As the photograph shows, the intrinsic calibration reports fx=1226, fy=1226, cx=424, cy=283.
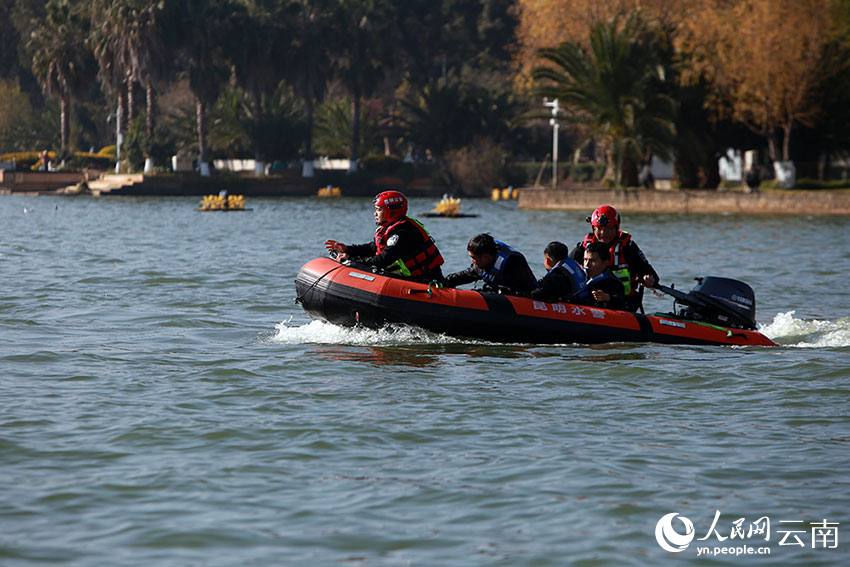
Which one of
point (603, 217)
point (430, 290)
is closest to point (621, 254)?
point (603, 217)

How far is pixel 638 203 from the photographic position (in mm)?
47844

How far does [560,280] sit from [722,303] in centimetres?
191

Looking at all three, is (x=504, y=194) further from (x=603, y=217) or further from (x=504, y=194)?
(x=603, y=217)

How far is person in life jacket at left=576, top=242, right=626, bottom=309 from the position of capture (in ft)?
41.0

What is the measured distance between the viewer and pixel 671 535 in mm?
6582

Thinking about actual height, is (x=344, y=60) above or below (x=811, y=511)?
above

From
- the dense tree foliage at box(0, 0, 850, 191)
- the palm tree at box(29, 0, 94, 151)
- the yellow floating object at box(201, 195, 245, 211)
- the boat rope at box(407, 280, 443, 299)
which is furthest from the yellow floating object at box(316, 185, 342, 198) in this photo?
the boat rope at box(407, 280, 443, 299)

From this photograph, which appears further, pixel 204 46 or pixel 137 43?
pixel 204 46

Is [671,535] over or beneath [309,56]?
beneath

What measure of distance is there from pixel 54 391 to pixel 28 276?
1244 cm

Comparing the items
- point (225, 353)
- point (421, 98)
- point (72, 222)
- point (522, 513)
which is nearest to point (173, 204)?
point (72, 222)

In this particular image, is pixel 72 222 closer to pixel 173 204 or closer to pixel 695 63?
pixel 173 204

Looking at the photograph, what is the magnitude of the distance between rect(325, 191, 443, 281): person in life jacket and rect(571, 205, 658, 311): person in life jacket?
1.56 metres

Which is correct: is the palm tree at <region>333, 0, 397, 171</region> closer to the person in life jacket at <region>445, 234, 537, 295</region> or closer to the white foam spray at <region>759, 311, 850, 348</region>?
the white foam spray at <region>759, 311, 850, 348</region>
